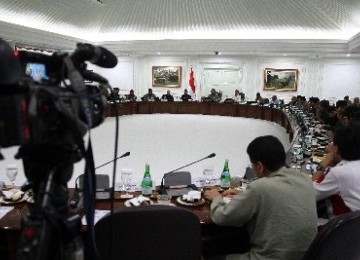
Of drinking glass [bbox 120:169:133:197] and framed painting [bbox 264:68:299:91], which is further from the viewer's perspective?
framed painting [bbox 264:68:299:91]

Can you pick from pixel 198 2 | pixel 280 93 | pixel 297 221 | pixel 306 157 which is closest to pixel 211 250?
pixel 297 221

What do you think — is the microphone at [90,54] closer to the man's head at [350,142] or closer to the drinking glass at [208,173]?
the man's head at [350,142]

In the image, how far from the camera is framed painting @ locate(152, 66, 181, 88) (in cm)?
1561

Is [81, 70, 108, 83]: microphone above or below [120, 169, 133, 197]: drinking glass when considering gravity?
above

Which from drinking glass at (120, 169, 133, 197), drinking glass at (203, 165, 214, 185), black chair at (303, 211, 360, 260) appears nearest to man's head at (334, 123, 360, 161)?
black chair at (303, 211, 360, 260)

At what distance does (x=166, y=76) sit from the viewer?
51.6ft

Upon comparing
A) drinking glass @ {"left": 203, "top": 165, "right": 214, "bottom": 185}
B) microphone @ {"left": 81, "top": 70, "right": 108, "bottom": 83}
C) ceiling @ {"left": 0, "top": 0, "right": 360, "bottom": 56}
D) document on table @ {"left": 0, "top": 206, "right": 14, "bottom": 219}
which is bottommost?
document on table @ {"left": 0, "top": 206, "right": 14, "bottom": 219}

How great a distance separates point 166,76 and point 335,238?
47.8ft

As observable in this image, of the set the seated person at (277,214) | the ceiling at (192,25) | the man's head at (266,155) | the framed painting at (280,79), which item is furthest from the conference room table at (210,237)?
the framed painting at (280,79)

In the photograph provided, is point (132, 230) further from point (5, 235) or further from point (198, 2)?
point (198, 2)

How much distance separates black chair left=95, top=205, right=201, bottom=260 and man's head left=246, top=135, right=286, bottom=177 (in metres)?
0.53

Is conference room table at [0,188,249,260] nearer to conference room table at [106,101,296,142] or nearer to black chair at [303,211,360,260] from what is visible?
black chair at [303,211,360,260]

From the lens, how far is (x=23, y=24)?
10.2 m

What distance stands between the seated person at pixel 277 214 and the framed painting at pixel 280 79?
13539 millimetres
